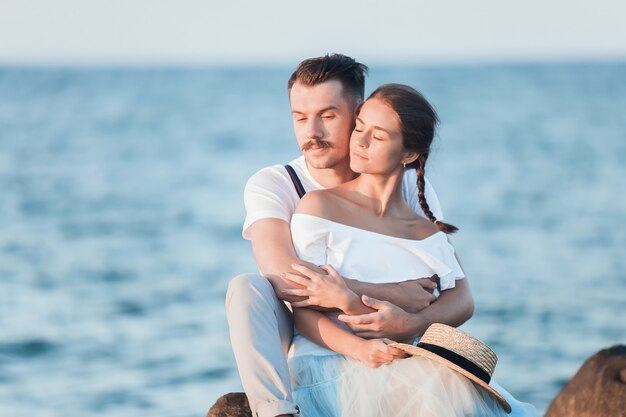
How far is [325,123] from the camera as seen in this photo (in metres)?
4.91

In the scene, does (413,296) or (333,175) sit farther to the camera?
(333,175)

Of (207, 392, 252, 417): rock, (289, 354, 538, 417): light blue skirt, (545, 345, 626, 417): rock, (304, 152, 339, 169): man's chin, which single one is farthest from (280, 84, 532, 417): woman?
(545, 345, 626, 417): rock

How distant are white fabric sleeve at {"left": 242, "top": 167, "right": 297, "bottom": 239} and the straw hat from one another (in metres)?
0.83

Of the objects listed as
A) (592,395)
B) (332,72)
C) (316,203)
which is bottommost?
(592,395)

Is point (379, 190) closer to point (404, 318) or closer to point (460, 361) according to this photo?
point (404, 318)

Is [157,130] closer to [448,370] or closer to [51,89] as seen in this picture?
[51,89]

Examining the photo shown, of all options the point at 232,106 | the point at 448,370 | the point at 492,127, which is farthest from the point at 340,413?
the point at 232,106

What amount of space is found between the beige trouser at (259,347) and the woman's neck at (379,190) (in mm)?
622

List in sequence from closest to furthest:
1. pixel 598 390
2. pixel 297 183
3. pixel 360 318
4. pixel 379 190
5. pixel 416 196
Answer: pixel 360 318 < pixel 379 190 < pixel 598 390 < pixel 297 183 < pixel 416 196

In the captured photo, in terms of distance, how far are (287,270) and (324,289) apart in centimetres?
20

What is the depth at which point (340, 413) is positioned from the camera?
4.45 metres

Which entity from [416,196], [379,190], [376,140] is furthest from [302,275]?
[416,196]

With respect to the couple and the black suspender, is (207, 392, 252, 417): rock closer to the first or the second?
the couple

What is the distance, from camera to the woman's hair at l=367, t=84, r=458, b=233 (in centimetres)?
468
